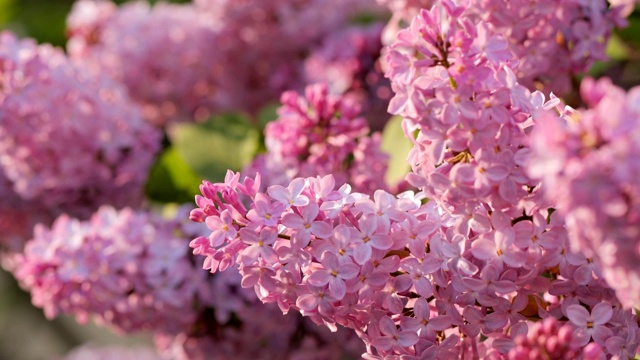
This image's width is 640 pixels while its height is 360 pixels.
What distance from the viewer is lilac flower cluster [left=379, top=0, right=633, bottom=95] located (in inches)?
26.3

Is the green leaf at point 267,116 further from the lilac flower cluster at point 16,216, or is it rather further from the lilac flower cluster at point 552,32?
the lilac flower cluster at point 552,32

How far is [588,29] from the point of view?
0.72m

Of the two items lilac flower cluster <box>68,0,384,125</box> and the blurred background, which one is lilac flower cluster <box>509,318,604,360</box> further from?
the blurred background

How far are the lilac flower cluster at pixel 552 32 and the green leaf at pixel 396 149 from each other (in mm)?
159

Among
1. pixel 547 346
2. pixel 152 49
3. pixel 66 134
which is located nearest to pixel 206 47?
pixel 152 49

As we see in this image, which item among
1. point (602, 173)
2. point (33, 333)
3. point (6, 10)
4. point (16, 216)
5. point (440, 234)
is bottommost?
point (33, 333)

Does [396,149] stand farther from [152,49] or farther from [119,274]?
[152,49]

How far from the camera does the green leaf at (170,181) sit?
1141 mm

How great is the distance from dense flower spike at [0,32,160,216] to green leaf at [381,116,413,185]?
0.35 meters

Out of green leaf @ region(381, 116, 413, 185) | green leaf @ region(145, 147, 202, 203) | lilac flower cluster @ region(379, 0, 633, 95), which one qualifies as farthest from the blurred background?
lilac flower cluster @ region(379, 0, 633, 95)

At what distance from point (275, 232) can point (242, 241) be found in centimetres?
2

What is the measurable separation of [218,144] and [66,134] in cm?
19

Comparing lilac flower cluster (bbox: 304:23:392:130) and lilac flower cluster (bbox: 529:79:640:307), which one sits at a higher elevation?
lilac flower cluster (bbox: 529:79:640:307)

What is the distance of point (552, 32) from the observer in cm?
70
